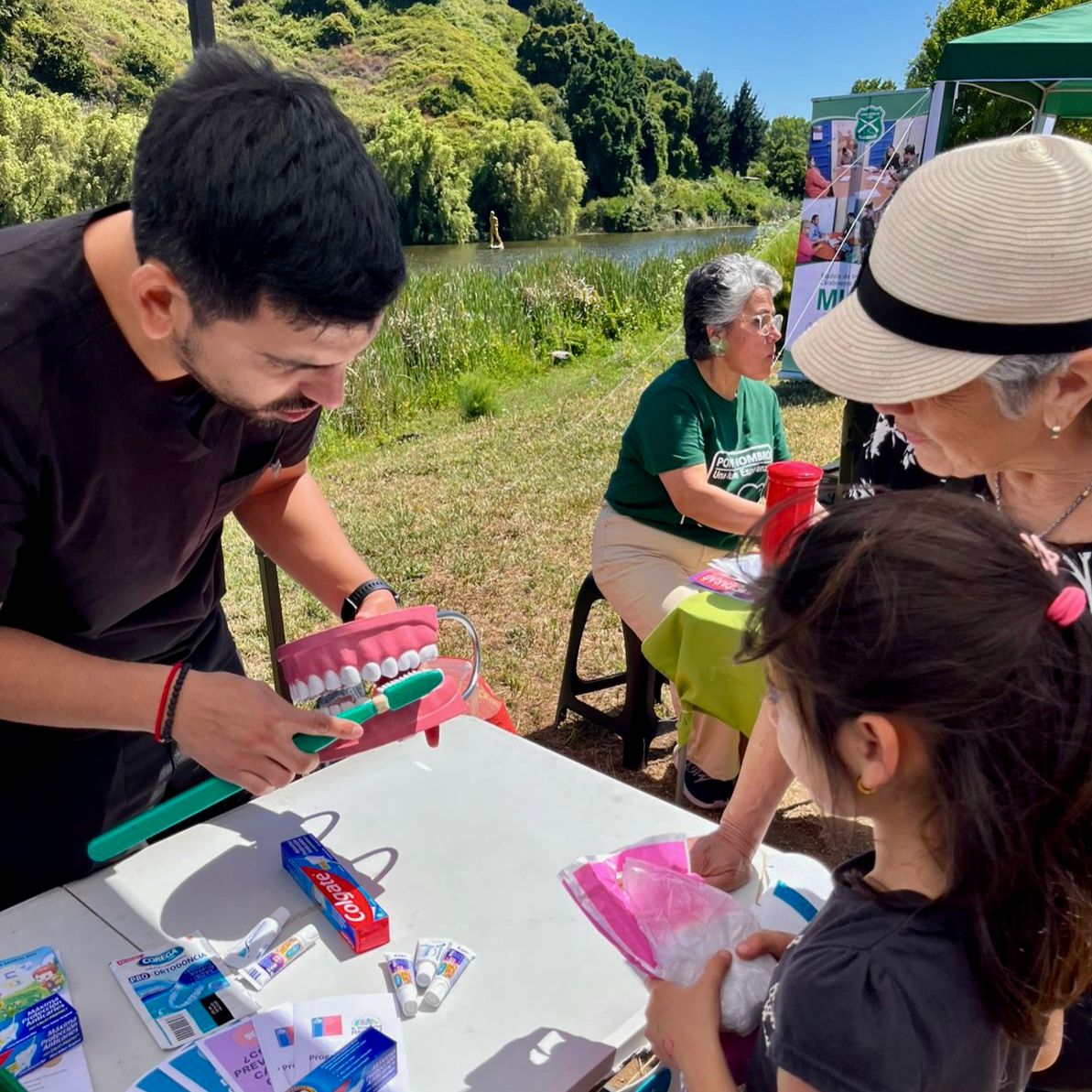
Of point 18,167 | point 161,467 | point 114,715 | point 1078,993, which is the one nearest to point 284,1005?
point 114,715

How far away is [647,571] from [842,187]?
5275mm

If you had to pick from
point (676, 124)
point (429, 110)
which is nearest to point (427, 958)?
point (429, 110)

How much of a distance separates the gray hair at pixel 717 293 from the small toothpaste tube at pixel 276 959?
2.51 m

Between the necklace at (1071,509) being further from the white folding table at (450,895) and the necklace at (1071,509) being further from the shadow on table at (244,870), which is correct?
the shadow on table at (244,870)

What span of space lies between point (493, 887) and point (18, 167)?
2449 centimetres

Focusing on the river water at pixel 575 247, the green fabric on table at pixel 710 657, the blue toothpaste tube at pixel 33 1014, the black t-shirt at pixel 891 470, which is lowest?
the river water at pixel 575 247

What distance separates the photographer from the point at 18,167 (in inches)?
802

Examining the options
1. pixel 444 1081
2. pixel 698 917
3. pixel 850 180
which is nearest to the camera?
pixel 444 1081

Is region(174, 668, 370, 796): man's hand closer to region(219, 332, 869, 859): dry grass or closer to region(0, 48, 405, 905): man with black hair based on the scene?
region(0, 48, 405, 905): man with black hair

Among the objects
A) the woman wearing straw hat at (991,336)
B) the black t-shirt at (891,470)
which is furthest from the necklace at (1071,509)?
the black t-shirt at (891,470)

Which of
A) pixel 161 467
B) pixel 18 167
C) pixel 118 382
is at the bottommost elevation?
pixel 18 167

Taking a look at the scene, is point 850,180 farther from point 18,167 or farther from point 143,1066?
point 18,167

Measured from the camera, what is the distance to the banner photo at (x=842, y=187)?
21.9 ft

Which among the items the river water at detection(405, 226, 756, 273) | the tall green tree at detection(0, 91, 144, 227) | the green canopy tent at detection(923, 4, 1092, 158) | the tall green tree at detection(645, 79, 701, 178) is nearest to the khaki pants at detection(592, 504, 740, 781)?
the green canopy tent at detection(923, 4, 1092, 158)
